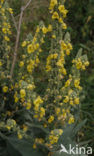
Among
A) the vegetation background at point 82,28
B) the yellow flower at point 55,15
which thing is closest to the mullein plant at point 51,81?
the yellow flower at point 55,15

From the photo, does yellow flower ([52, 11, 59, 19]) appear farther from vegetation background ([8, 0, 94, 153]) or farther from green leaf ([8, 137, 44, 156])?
green leaf ([8, 137, 44, 156])

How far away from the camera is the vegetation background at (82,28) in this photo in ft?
5.73

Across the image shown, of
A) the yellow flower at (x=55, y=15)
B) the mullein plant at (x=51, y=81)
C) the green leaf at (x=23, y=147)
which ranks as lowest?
the green leaf at (x=23, y=147)

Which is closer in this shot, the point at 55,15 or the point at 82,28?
the point at 55,15

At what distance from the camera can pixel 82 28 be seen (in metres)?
2.58

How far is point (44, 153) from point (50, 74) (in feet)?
1.30

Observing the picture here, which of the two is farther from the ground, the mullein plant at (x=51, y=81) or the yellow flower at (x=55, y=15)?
the yellow flower at (x=55, y=15)

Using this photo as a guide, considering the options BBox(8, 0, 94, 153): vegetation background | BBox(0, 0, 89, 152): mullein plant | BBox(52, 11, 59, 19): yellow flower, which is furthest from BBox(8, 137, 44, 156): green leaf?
BBox(52, 11, 59, 19): yellow flower

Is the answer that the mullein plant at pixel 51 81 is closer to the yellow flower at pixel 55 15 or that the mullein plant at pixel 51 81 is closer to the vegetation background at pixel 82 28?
the yellow flower at pixel 55 15

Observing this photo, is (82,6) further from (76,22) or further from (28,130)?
(28,130)

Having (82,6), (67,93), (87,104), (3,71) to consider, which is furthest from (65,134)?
(82,6)

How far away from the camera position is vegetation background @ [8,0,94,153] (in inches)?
68.7

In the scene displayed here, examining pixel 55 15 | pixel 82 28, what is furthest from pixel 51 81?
pixel 82 28

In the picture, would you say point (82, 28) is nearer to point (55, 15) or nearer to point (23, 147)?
point (55, 15)
